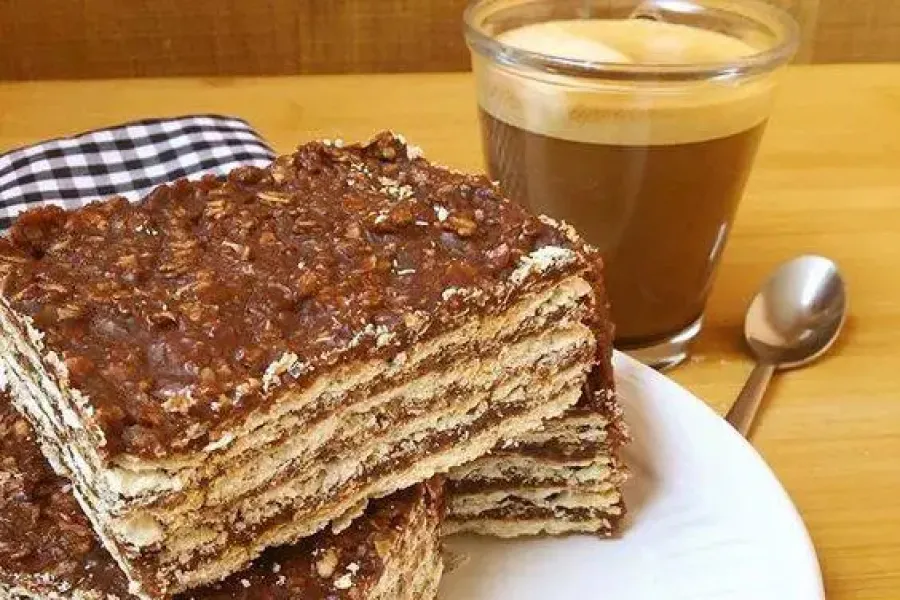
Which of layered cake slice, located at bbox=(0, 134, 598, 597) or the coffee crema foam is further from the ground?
the coffee crema foam

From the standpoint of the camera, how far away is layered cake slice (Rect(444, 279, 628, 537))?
148 cm

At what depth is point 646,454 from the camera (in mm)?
1585

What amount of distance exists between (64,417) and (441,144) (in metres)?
1.26

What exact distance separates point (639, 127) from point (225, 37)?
140 centimetres

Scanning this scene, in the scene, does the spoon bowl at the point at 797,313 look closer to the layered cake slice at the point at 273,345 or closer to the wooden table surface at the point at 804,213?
the wooden table surface at the point at 804,213

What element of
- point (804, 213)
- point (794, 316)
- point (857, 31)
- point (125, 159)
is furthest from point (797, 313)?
point (857, 31)

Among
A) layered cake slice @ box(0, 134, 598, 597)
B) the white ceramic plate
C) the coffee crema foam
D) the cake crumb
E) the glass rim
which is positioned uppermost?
the glass rim

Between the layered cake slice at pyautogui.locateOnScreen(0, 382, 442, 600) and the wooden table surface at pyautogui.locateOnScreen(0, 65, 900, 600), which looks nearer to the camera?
the layered cake slice at pyautogui.locateOnScreen(0, 382, 442, 600)

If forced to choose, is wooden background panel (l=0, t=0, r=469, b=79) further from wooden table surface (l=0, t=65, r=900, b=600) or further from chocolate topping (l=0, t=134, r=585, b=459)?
chocolate topping (l=0, t=134, r=585, b=459)

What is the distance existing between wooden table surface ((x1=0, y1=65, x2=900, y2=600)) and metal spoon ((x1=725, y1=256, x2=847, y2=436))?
0.09 feet

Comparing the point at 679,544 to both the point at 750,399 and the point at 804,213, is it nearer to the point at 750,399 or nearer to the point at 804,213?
the point at 750,399

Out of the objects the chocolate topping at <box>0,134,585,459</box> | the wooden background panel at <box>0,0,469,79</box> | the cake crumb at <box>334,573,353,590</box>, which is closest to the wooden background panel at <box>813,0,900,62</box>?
the wooden background panel at <box>0,0,469,79</box>

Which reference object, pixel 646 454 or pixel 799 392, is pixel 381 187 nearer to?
pixel 646 454

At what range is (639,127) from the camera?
164 cm
